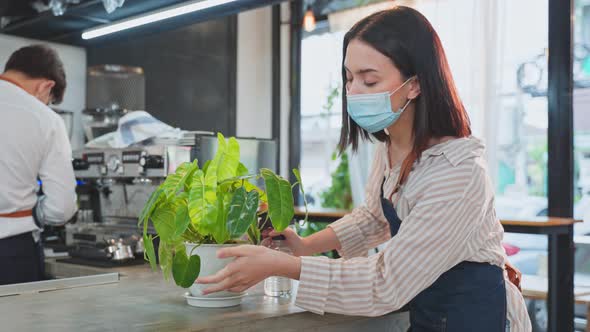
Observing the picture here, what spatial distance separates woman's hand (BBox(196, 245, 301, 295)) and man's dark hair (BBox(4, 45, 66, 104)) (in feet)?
6.03

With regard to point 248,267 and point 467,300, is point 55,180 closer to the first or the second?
point 248,267

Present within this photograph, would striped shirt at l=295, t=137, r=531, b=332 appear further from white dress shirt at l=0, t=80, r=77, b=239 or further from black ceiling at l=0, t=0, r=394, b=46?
black ceiling at l=0, t=0, r=394, b=46

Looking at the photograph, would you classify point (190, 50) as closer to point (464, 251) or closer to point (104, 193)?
point (104, 193)

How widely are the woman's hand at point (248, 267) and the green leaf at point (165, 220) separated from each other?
145mm

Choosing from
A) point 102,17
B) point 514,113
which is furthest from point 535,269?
point 102,17

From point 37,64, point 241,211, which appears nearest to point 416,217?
point 241,211

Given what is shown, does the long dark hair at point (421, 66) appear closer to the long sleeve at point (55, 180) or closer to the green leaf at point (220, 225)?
the green leaf at point (220, 225)

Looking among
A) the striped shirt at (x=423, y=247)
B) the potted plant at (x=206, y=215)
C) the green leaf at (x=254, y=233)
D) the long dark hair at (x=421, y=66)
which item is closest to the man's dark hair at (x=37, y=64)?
the potted plant at (x=206, y=215)

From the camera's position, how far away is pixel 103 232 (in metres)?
2.78

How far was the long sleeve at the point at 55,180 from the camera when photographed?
99.4 inches

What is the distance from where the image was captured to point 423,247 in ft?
4.03

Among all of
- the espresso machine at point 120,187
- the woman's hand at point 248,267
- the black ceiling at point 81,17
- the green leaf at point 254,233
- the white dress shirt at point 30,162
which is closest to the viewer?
the woman's hand at point 248,267

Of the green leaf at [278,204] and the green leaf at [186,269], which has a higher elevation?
the green leaf at [278,204]

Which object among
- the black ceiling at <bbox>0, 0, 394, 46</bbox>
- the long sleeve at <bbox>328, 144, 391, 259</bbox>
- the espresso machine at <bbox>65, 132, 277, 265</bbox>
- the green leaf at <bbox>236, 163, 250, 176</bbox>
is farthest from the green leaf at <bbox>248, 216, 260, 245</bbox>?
the black ceiling at <bbox>0, 0, 394, 46</bbox>
